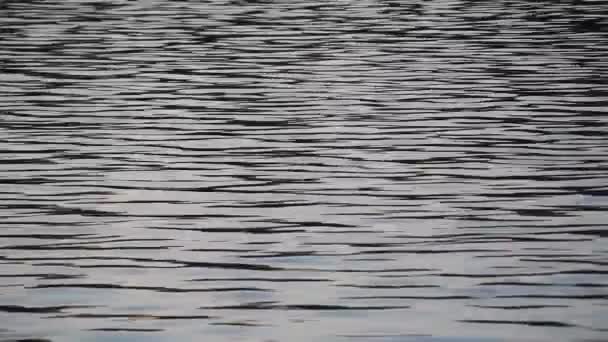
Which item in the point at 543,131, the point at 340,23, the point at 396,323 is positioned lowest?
the point at 340,23

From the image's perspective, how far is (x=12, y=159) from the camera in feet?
59.7

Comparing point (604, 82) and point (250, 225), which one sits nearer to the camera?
point (250, 225)

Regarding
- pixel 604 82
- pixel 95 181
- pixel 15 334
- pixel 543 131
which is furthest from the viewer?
pixel 604 82

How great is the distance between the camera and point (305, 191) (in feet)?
52.6

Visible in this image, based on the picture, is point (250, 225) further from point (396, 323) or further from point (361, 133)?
point (361, 133)

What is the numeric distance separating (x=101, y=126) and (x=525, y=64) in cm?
1007

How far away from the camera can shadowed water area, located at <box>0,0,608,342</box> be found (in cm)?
1112

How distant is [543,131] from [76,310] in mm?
10195

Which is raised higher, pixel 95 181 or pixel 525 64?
pixel 95 181

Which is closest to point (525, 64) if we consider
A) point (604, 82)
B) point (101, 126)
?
point (604, 82)

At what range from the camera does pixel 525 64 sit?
28.2 meters

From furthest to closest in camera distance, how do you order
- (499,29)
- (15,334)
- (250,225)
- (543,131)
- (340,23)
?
(340,23) → (499,29) → (543,131) → (250,225) → (15,334)

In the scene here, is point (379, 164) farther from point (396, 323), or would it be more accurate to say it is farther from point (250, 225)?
point (396, 323)

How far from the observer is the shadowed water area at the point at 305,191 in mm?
11117
